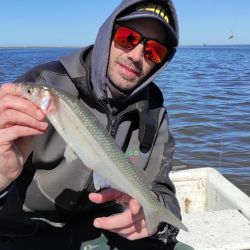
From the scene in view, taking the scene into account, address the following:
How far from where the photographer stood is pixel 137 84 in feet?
13.6

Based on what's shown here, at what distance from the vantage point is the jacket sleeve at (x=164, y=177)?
3.88 meters

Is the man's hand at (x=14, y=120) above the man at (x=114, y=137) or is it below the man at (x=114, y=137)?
above

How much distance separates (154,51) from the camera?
13.4 ft

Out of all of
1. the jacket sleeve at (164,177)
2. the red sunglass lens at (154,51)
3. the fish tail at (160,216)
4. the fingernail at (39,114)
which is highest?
the fingernail at (39,114)

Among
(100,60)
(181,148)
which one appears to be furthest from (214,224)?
(181,148)

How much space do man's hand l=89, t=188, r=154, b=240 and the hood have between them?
955mm

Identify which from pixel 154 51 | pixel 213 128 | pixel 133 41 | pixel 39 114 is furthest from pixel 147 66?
pixel 213 128

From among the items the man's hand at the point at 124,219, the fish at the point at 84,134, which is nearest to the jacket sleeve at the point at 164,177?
the man's hand at the point at 124,219

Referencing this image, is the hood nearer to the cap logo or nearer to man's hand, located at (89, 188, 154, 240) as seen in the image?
the cap logo

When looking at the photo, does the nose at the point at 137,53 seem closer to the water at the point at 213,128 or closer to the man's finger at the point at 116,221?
the man's finger at the point at 116,221

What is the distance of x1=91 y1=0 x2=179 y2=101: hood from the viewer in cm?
391

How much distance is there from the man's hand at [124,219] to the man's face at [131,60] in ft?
3.59

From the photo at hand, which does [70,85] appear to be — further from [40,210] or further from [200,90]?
[200,90]

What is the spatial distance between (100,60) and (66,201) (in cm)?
124
